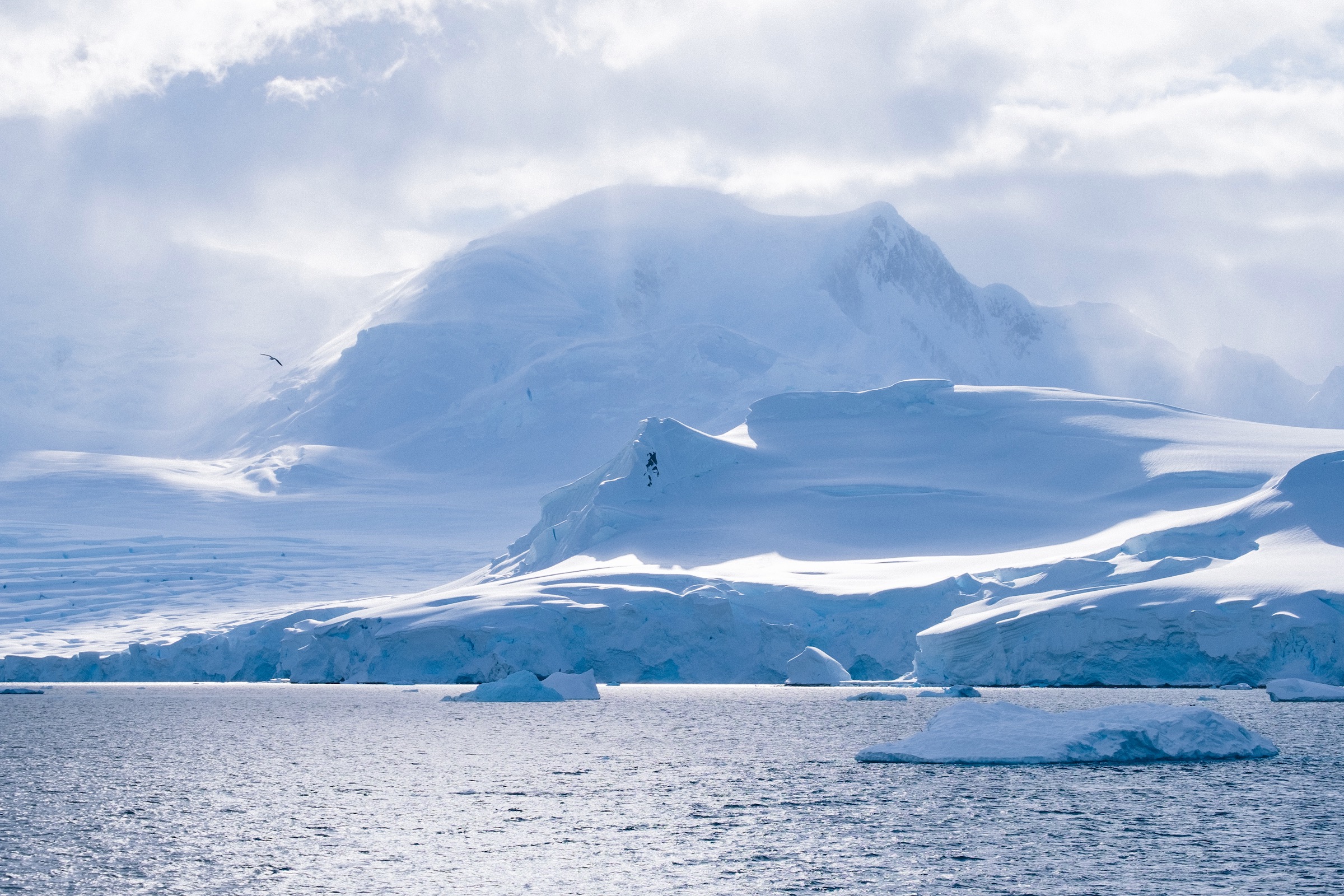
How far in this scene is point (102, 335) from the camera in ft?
498

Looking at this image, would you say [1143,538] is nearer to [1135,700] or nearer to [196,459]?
[1135,700]

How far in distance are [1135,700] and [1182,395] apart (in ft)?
404

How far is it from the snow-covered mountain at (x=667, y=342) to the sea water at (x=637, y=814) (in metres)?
81.2

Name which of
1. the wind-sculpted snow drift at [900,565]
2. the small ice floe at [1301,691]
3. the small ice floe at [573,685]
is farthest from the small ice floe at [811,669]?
the small ice floe at [1301,691]

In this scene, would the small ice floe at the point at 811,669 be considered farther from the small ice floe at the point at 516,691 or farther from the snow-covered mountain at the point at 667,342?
the snow-covered mountain at the point at 667,342

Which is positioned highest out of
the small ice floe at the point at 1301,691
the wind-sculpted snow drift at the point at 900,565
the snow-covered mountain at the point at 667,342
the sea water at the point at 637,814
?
the snow-covered mountain at the point at 667,342

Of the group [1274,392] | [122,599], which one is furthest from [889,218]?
[122,599]

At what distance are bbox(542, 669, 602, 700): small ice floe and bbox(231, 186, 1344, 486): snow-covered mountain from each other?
66.9 m

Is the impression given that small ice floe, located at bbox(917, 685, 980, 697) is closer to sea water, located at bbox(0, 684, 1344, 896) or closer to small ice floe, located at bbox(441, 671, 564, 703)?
sea water, located at bbox(0, 684, 1344, 896)

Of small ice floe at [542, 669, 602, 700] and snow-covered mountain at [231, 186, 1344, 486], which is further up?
snow-covered mountain at [231, 186, 1344, 486]

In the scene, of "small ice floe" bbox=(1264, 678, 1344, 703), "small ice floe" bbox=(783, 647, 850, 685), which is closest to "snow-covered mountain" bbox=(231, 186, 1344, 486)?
"small ice floe" bbox=(783, 647, 850, 685)

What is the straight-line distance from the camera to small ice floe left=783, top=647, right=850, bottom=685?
46.2 metres

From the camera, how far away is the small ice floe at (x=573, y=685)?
4416cm

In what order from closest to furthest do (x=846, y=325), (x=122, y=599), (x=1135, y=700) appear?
(x=1135, y=700) → (x=122, y=599) → (x=846, y=325)
